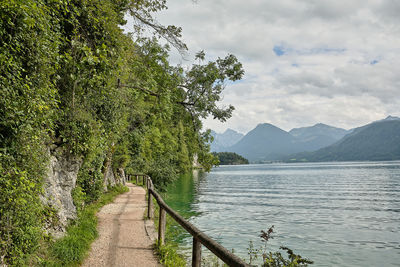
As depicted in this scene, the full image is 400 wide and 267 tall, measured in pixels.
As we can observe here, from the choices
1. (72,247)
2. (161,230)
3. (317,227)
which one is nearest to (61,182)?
(72,247)

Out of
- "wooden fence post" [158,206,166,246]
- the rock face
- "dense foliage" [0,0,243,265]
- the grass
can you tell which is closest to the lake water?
"wooden fence post" [158,206,166,246]

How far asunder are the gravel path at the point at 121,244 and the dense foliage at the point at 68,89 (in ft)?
5.25

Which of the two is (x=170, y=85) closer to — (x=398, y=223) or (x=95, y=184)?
(x=95, y=184)

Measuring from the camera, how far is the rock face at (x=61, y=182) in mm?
7832

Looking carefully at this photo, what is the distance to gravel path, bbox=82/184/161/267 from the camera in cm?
673

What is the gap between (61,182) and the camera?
9.12 m

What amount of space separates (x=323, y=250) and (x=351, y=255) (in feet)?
3.93

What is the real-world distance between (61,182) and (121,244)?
9.85 ft

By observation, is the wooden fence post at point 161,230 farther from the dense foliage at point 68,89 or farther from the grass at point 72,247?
the dense foliage at point 68,89

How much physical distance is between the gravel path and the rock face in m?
1.19

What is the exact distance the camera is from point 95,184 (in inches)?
587

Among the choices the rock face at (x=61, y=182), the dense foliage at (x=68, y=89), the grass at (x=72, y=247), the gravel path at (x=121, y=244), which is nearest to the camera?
the dense foliage at (x=68, y=89)

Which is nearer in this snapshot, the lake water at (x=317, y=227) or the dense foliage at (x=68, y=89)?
the dense foliage at (x=68, y=89)

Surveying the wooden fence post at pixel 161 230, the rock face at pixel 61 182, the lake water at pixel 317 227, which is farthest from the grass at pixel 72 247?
A: the lake water at pixel 317 227
